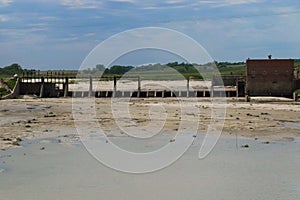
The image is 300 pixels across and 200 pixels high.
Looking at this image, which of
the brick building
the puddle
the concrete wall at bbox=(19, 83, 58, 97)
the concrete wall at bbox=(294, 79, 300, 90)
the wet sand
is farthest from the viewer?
the concrete wall at bbox=(19, 83, 58, 97)

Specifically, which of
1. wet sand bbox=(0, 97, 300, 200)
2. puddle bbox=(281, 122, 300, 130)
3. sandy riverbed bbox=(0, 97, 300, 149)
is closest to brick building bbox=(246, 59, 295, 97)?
sandy riverbed bbox=(0, 97, 300, 149)

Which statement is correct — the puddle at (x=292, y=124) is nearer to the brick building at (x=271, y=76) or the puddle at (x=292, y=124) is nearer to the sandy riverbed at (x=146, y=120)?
the sandy riverbed at (x=146, y=120)

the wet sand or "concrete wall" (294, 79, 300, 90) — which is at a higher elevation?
"concrete wall" (294, 79, 300, 90)

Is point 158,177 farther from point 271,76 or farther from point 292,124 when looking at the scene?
point 271,76

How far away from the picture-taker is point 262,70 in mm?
58062

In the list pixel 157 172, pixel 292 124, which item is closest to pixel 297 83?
pixel 292 124

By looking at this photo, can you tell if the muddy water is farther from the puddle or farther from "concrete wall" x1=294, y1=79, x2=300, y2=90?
"concrete wall" x1=294, y1=79, x2=300, y2=90

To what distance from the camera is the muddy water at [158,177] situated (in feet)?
55.2

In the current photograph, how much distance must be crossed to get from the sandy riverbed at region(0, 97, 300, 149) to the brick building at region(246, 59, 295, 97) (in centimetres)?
292

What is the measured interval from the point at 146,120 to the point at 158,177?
18.7 m

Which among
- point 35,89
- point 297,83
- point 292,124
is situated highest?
point 297,83

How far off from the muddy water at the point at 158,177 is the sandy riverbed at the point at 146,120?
4024mm

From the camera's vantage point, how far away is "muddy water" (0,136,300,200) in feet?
55.2

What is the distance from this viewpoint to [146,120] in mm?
38250
